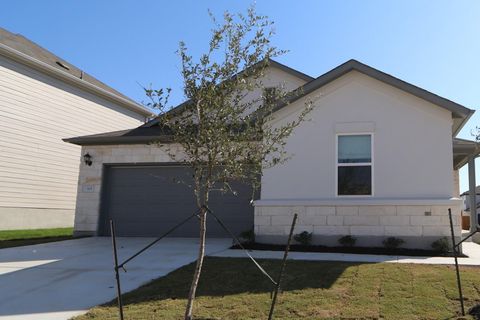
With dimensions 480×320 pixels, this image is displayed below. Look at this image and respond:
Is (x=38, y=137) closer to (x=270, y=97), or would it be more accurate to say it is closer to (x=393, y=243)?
(x=393, y=243)

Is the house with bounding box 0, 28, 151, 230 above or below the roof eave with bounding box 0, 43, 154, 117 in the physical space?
below

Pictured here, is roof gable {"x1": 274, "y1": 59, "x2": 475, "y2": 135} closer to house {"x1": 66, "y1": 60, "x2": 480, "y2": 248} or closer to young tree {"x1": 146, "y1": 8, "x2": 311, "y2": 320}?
house {"x1": 66, "y1": 60, "x2": 480, "y2": 248}

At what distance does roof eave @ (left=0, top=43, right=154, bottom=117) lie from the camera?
19.0 metres

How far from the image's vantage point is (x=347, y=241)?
11.6m

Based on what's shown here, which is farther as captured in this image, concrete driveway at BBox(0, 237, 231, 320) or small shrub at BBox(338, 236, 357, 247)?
small shrub at BBox(338, 236, 357, 247)

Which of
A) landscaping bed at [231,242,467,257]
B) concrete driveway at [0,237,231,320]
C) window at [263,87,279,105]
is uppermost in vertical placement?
window at [263,87,279,105]

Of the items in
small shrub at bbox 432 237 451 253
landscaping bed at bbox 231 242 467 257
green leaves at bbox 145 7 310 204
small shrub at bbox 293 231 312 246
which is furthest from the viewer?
small shrub at bbox 293 231 312 246

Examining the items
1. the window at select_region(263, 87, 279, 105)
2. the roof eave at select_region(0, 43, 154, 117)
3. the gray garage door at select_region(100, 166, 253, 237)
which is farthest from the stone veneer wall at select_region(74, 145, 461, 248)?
the roof eave at select_region(0, 43, 154, 117)

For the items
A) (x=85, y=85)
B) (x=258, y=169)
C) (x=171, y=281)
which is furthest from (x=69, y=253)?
(x=85, y=85)

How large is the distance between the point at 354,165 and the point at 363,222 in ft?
4.83

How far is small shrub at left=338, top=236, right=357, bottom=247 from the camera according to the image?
11625mm

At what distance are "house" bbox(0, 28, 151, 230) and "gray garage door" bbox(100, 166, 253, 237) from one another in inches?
234

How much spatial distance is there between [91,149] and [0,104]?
5.69m

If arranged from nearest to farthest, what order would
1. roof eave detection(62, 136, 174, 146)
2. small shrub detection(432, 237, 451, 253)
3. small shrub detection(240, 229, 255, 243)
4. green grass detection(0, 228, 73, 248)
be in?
1. small shrub detection(432, 237, 451, 253)
2. small shrub detection(240, 229, 255, 243)
3. green grass detection(0, 228, 73, 248)
4. roof eave detection(62, 136, 174, 146)
